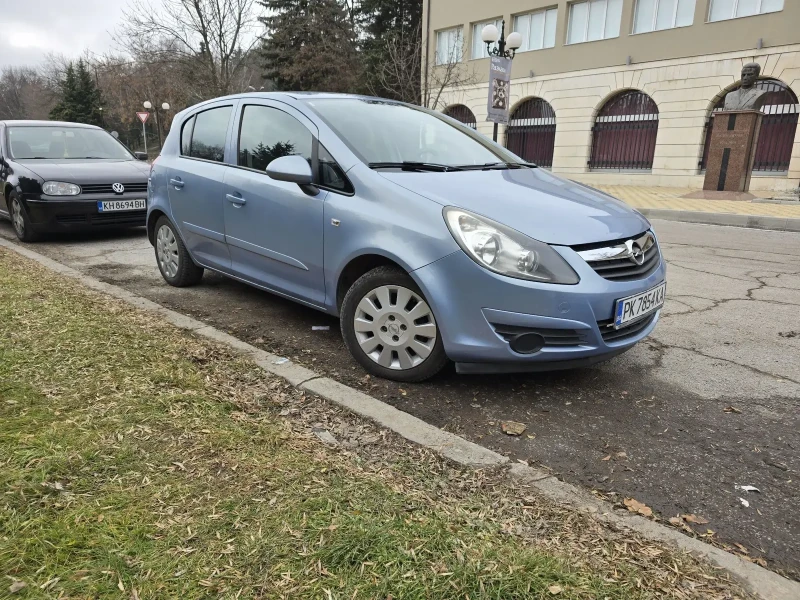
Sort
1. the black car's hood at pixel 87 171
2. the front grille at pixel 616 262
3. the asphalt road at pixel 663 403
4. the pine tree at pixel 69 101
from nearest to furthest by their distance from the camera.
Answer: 1. the asphalt road at pixel 663 403
2. the front grille at pixel 616 262
3. the black car's hood at pixel 87 171
4. the pine tree at pixel 69 101

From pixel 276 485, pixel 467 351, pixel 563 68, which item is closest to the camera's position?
pixel 276 485

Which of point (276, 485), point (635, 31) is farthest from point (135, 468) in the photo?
point (635, 31)

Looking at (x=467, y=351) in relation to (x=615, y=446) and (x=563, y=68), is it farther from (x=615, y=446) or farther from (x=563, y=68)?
(x=563, y=68)

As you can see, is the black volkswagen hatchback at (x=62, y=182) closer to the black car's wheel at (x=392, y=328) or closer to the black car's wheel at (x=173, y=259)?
the black car's wheel at (x=173, y=259)

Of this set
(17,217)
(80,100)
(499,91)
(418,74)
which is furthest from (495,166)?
(80,100)

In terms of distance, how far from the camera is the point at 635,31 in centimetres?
2170

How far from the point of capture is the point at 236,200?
13.3ft

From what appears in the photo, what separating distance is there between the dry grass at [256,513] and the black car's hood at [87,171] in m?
5.18

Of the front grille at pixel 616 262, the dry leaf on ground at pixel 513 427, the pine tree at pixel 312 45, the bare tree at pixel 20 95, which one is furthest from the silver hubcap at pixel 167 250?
the bare tree at pixel 20 95

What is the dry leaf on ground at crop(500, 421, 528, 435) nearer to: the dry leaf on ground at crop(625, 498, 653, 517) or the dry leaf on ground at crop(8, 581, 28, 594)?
the dry leaf on ground at crop(625, 498, 653, 517)

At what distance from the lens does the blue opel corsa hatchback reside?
109 inches

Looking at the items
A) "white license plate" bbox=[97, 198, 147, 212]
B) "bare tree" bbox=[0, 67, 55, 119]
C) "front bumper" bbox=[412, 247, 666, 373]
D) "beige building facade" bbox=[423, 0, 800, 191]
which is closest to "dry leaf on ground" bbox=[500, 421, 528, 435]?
"front bumper" bbox=[412, 247, 666, 373]

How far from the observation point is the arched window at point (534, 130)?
25453 mm

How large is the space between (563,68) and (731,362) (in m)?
23.0
